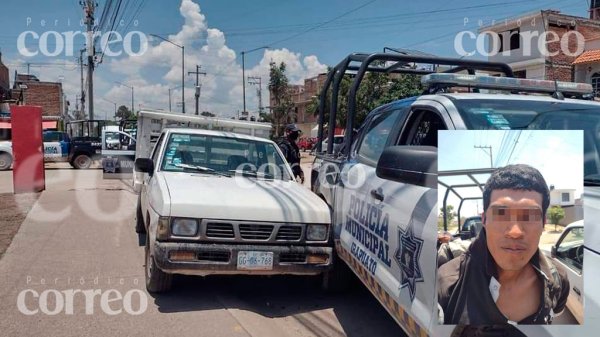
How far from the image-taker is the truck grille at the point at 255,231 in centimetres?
455

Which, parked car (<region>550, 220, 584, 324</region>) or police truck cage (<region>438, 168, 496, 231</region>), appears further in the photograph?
police truck cage (<region>438, 168, 496, 231</region>)

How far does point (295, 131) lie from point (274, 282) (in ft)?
10.6

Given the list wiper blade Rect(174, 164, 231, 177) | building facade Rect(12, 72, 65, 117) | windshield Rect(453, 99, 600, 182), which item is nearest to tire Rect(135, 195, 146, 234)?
wiper blade Rect(174, 164, 231, 177)

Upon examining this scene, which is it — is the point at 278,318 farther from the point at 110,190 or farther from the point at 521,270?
the point at 110,190

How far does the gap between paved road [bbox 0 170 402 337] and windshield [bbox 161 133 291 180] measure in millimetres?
1248

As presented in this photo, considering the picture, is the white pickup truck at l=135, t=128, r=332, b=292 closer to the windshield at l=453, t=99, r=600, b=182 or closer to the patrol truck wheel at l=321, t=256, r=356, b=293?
the patrol truck wheel at l=321, t=256, r=356, b=293

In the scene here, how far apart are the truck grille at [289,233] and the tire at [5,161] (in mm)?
19952

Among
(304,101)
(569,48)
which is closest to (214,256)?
(569,48)

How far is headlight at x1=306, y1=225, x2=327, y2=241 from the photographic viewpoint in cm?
472

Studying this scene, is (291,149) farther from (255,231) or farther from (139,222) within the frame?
(255,231)

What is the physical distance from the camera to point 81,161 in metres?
21.9

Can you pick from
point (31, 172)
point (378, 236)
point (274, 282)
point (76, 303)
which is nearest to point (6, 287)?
point (76, 303)

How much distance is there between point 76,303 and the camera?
4.54 m

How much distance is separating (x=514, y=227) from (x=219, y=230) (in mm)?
3011
